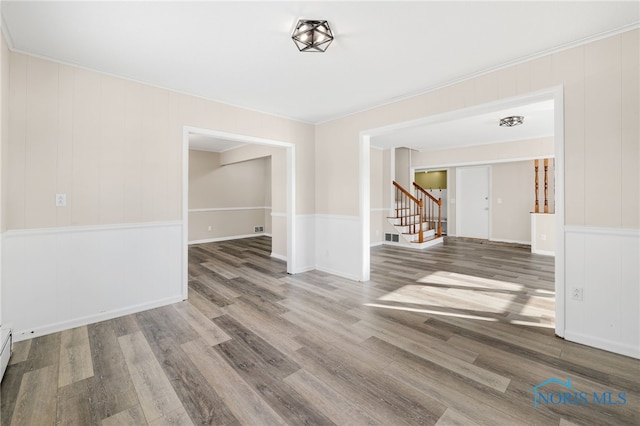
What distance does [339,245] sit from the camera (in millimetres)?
4605

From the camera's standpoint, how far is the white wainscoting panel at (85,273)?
2477 millimetres

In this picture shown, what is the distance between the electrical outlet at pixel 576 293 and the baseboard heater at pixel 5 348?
4536mm

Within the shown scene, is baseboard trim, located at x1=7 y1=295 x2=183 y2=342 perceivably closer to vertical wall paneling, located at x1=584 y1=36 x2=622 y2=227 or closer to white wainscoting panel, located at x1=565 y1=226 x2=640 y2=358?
white wainscoting panel, located at x1=565 y1=226 x2=640 y2=358

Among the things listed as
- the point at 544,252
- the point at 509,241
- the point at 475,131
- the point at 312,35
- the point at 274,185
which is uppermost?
the point at 475,131

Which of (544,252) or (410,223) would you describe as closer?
(544,252)

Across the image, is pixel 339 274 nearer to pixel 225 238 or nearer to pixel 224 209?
pixel 225 238

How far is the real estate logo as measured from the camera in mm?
1697

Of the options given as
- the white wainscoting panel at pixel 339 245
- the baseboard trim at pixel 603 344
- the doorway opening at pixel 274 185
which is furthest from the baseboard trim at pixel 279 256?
the baseboard trim at pixel 603 344

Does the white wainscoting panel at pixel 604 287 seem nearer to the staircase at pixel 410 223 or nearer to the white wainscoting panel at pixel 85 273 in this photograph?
the white wainscoting panel at pixel 85 273

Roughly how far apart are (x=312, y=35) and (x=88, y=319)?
3.49 m

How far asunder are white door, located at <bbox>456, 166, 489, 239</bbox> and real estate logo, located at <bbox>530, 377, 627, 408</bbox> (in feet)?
22.5

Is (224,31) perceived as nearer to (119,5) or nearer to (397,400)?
(119,5)

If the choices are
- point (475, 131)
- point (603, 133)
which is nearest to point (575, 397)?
point (603, 133)

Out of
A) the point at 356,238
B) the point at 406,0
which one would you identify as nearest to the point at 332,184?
the point at 356,238
